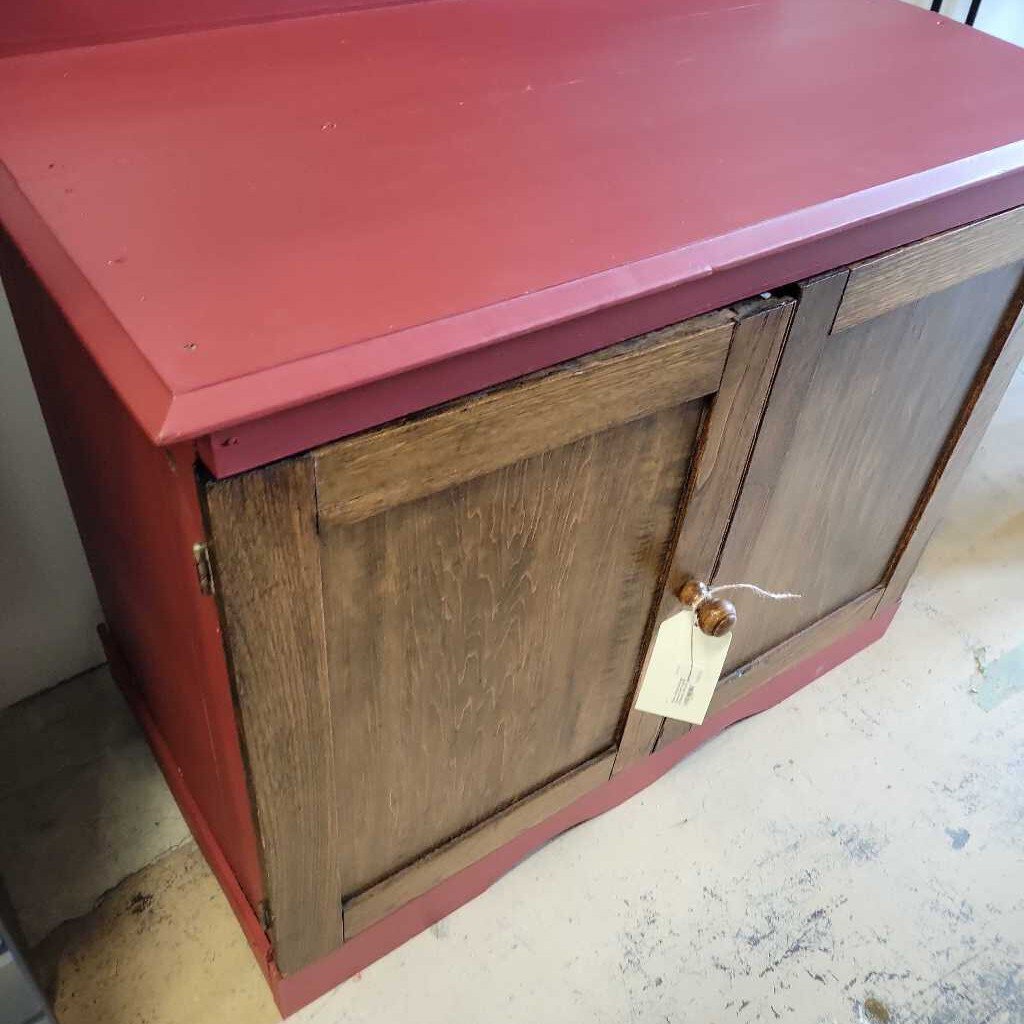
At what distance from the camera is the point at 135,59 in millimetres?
753

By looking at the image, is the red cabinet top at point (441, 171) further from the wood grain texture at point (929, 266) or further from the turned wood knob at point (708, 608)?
the turned wood knob at point (708, 608)

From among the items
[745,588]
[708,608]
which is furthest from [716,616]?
[745,588]

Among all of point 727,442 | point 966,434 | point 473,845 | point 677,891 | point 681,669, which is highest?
point 727,442

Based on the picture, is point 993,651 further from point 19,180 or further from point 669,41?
point 19,180

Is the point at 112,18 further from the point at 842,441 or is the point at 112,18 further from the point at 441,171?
the point at 842,441

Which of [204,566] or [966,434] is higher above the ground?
[204,566]

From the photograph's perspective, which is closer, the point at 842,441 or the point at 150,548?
the point at 150,548

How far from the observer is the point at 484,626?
2.40 ft

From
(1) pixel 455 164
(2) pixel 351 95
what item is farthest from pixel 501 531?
(2) pixel 351 95

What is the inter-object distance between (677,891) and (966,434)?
588 millimetres

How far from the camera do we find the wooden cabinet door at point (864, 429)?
756mm

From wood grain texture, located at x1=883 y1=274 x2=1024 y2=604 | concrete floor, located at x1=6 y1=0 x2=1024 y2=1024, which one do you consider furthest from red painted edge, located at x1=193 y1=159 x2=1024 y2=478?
concrete floor, located at x1=6 y1=0 x2=1024 y2=1024

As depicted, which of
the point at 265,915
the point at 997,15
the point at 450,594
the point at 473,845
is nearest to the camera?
the point at 450,594

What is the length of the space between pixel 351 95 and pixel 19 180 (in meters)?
0.25
